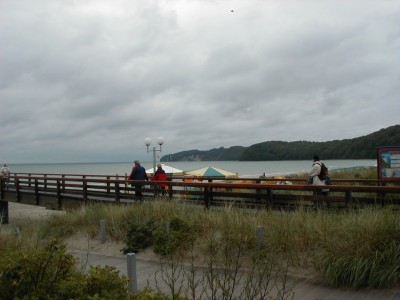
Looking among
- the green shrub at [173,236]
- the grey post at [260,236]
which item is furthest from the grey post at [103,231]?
the grey post at [260,236]

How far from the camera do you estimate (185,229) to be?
8352 millimetres

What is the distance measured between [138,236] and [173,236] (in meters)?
1.08

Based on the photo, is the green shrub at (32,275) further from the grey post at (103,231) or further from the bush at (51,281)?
the grey post at (103,231)

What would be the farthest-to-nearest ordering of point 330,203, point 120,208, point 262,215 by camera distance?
point 120,208, point 330,203, point 262,215

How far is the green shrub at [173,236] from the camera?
8.08 meters

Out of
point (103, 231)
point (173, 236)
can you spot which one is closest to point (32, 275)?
point (173, 236)

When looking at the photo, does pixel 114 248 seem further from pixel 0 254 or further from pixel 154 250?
pixel 0 254

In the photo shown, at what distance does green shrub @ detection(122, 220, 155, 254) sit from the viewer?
29.0 feet

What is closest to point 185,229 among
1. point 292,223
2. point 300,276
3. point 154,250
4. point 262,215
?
point 154,250

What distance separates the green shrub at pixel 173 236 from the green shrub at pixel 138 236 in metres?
0.32

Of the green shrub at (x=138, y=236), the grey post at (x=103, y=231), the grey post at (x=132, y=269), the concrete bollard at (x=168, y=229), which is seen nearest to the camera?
the grey post at (x=132, y=269)

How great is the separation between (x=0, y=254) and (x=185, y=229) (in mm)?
3543

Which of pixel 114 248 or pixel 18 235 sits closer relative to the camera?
pixel 18 235

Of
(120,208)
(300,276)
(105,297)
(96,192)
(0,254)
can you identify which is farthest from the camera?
(96,192)
